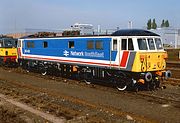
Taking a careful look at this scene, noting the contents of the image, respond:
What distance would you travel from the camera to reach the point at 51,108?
40.6 ft

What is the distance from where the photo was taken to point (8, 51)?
3017cm

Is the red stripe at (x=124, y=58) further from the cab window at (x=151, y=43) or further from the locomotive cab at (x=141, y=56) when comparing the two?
the cab window at (x=151, y=43)

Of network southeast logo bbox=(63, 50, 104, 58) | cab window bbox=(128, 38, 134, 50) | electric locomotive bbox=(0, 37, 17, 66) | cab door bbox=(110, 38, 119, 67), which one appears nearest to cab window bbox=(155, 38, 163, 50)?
A: cab window bbox=(128, 38, 134, 50)

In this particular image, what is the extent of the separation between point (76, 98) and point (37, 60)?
37.3 feet

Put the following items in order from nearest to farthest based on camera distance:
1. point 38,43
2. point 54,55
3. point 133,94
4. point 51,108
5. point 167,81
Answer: point 51,108 → point 133,94 → point 167,81 → point 54,55 → point 38,43

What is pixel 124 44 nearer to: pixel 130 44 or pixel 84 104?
pixel 130 44

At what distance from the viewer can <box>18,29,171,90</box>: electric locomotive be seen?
16.3 metres

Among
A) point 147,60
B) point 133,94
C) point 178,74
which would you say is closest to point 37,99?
point 133,94

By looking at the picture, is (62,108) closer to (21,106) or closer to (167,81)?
(21,106)

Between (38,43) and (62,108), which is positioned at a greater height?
(38,43)

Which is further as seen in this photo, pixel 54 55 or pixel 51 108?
pixel 54 55

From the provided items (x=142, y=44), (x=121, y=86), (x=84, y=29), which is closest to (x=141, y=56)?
(x=142, y=44)

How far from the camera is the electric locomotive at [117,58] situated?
16.3 meters

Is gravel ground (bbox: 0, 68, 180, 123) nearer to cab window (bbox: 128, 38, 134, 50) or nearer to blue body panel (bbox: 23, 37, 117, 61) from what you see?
blue body panel (bbox: 23, 37, 117, 61)
